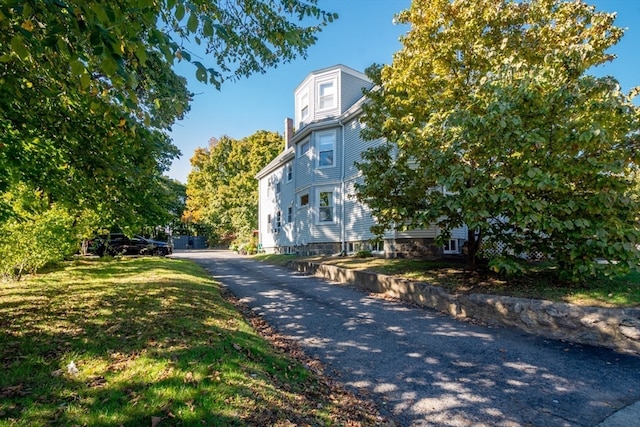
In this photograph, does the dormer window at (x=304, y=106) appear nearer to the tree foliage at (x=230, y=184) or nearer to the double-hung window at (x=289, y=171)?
the double-hung window at (x=289, y=171)

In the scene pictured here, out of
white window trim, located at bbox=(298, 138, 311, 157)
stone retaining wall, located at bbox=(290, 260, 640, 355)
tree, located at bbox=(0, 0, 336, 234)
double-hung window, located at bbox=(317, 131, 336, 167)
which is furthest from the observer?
white window trim, located at bbox=(298, 138, 311, 157)

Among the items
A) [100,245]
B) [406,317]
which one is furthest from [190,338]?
[100,245]

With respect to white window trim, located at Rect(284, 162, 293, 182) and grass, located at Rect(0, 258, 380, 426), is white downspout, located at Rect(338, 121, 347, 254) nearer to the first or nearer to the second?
white window trim, located at Rect(284, 162, 293, 182)

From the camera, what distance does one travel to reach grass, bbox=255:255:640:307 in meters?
5.88

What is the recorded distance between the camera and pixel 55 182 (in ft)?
17.3

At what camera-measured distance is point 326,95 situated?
60.5ft

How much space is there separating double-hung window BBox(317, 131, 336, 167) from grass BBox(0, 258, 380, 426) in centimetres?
1258

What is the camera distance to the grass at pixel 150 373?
2.73 meters

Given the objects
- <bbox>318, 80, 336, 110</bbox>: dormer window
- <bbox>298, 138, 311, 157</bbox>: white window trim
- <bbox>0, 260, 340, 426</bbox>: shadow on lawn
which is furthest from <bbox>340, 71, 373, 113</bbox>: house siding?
<bbox>0, 260, 340, 426</bbox>: shadow on lawn

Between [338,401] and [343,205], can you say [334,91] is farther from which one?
[338,401]

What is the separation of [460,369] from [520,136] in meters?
4.40

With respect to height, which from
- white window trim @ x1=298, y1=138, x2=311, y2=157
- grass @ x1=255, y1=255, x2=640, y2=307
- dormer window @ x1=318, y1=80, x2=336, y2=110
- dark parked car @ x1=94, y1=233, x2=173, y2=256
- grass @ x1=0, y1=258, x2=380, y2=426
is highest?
dormer window @ x1=318, y1=80, x2=336, y2=110

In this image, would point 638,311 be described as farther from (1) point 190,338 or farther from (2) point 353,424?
(1) point 190,338

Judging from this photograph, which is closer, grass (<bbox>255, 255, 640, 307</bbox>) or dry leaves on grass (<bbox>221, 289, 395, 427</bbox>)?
dry leaves on grass (<bbox>221, 289, 395, 427</bbox>)
